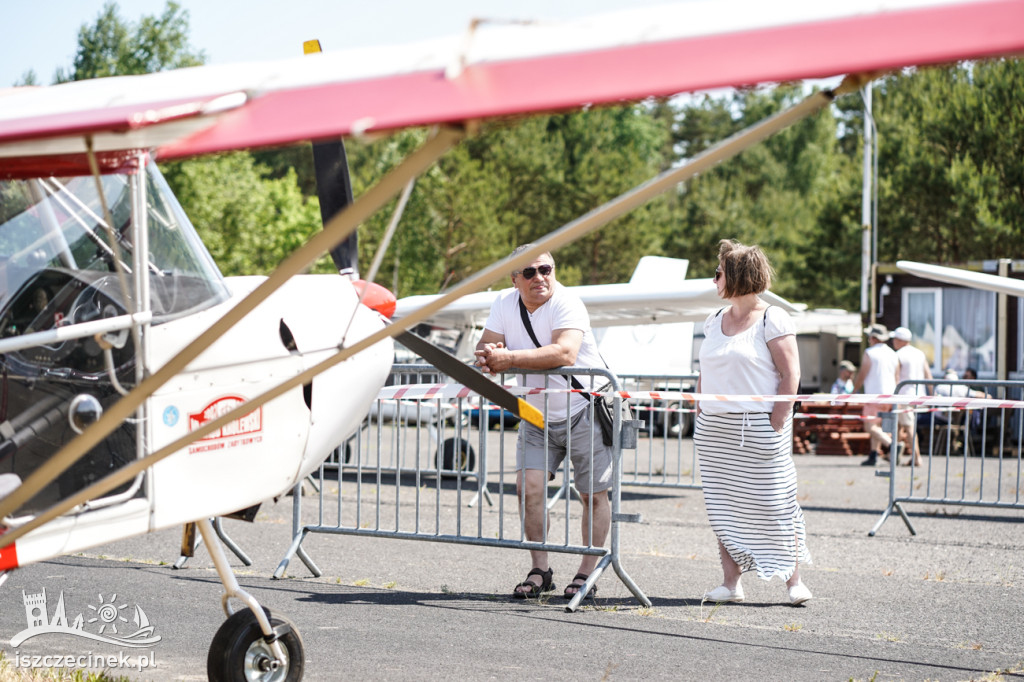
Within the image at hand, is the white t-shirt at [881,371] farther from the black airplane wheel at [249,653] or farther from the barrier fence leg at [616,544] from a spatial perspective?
the black airplane wheel at [249,653]

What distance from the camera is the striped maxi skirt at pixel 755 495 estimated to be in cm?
562

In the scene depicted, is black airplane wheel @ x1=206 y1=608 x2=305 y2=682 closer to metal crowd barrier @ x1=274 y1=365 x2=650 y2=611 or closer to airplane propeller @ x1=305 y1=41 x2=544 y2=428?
airplane propeller @ x1=305 y1=41 x2=544 y2=428

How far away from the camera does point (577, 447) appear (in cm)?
595

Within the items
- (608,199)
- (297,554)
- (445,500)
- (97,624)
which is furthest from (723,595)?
(608,199)

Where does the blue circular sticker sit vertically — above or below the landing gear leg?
above

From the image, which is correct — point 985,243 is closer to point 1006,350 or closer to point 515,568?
point 1006,350

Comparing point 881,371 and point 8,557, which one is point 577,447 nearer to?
point 8,557

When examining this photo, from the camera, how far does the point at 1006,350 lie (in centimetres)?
1903

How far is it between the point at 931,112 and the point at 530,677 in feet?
100

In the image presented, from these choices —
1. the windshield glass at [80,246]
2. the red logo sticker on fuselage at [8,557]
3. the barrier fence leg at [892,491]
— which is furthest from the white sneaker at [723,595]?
the red logo sticker on fuselage at [8,557]

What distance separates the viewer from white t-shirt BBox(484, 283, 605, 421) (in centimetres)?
590

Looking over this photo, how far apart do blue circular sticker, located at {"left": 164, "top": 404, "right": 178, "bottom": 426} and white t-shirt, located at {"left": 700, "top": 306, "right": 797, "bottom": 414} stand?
3.25 meters

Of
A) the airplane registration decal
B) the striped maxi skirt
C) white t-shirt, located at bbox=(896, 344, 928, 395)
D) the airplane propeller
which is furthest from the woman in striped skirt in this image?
white t-shirt, located at bbox=(896, 344, 928, 395)

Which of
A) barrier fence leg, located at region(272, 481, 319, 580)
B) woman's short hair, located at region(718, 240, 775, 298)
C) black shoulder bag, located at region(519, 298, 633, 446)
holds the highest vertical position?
woman's short hair, located at region(718, 240, 775, 298)
